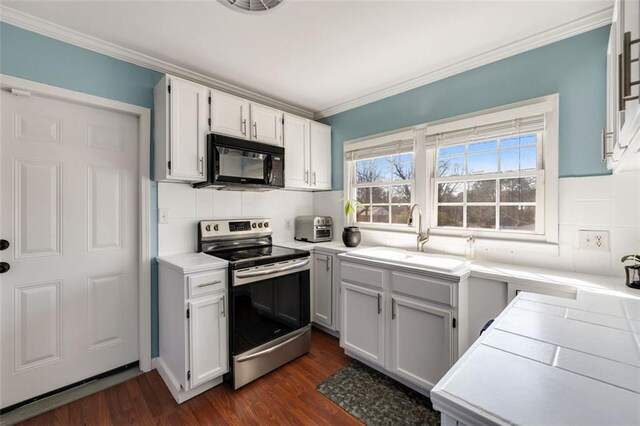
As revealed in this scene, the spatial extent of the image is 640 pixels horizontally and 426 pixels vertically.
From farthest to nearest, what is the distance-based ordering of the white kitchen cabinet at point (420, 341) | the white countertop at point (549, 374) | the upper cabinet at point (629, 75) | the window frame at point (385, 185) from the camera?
the window frame at point (385, 185)
the white kitchen cabinet at point (420, 341)
the upper cabinet at point (629, 75)
the white countertop at point (549, 374)

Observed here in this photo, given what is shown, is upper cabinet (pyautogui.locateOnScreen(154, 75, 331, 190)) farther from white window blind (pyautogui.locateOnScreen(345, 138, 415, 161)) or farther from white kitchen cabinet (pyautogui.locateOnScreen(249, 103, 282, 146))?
white window blind (pyautogui.locateOnScreen(345, 138, 415, 161))

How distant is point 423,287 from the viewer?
1.83 m

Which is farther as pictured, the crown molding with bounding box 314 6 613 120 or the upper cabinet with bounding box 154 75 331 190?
the upper cabinet with bounding box 154 75 331 190

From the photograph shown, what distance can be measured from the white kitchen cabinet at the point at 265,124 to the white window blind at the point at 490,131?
1.45m

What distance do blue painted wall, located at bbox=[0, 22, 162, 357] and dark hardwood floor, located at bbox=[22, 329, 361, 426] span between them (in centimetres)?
39

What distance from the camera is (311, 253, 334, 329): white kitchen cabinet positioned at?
273 cm

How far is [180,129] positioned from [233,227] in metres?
0.99

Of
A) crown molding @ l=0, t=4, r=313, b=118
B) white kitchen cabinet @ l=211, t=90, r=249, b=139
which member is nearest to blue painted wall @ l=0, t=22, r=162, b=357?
crown molding @ l=0, t=4, r=313, b=118

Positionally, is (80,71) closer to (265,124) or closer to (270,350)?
(265,124)

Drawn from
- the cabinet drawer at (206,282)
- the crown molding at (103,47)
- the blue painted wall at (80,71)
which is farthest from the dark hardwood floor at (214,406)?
the crown molding at (103,47)

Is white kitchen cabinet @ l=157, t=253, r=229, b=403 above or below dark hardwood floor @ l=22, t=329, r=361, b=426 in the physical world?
above

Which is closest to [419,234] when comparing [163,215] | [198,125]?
[198,125]

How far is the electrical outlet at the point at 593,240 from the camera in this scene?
1.69 meters

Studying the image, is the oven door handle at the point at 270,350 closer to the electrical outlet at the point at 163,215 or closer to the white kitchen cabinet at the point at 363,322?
the white kitchen cabinet at the point at 363,322
